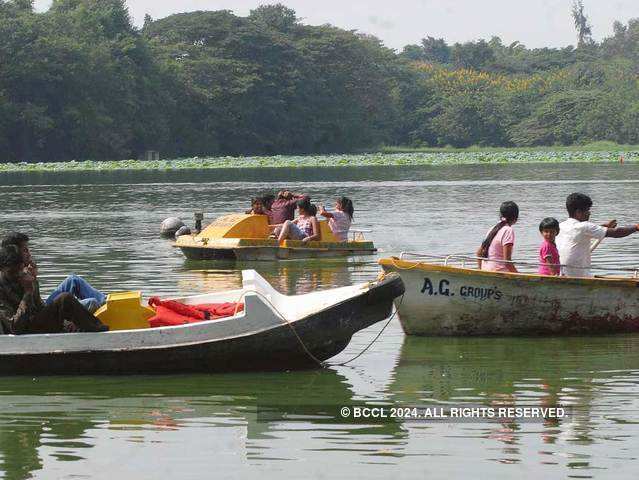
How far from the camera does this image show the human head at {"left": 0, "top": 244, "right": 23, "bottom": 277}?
11.7m

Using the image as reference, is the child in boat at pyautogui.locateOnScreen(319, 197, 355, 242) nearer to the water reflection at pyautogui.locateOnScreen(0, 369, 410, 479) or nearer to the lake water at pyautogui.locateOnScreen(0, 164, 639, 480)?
the lake water at pyautogui.locateOnScreen(0, 164, 639, 480)

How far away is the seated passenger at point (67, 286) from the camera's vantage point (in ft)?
38.6

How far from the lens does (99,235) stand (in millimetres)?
30297

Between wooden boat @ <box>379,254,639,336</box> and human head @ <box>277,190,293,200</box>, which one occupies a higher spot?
human head @ <box>277,190,293,200</box>

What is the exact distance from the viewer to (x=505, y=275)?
1362 centimetres

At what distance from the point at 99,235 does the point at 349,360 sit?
17.9 metres

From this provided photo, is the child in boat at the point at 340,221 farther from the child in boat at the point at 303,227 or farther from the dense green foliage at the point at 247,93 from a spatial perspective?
the dense green foliage at the point at 247,93

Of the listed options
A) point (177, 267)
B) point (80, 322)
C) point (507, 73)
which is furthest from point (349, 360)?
point (507, 73)

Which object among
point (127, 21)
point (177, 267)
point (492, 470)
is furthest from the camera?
point (127, 21)

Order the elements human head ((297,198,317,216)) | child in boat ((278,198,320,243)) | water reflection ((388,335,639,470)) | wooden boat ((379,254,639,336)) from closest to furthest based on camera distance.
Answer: water reflection ((388,335,639,470)) → wooden boat ((379,254,639,336)) → human head ((297,198,317,216)) → child in boat ((278,198,320,243))

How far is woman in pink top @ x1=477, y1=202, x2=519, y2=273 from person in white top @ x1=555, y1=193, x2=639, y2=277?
50cm

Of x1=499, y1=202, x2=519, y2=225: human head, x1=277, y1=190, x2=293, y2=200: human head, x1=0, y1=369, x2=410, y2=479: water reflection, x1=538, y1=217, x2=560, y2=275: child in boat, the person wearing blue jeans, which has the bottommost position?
x1=0, y1=369, x2=410, y2=479: water reflection

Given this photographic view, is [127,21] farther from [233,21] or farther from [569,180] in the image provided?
[569,180]

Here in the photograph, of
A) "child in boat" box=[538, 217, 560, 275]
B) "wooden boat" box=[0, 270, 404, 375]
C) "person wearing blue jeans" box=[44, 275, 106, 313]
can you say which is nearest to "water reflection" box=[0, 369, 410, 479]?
"wooden boat" box=[0, 270, 404, 375]
